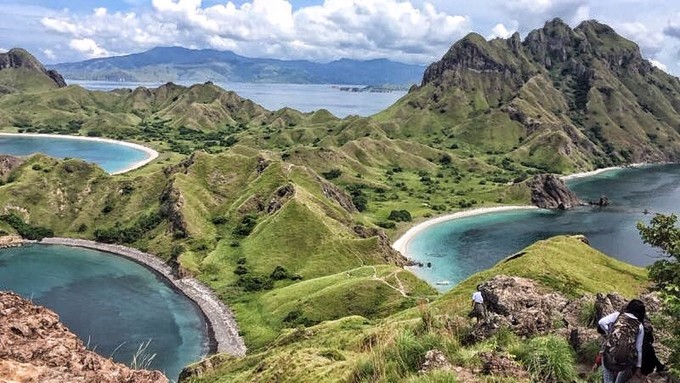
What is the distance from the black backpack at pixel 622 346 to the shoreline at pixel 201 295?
288 feet

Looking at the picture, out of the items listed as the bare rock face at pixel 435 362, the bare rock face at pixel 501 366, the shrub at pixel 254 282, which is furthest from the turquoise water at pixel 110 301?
the bare rock face at pixel 501 366

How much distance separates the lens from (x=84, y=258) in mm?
161625

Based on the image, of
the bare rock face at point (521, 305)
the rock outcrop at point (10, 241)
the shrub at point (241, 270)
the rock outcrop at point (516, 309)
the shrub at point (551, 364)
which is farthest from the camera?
the rock outcrop at point (10, 241)

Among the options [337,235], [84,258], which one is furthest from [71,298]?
[337,235]

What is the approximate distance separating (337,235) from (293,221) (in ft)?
42.9

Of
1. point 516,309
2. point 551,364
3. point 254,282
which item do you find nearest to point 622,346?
point 551,364

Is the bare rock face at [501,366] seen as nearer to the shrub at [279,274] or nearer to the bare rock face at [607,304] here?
the bare rock face at [607,304]

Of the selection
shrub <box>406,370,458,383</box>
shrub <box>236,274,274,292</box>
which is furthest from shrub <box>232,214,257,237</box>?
shrub <box>406,370,458,383</box>

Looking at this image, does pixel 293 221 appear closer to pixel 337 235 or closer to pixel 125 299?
pixel 337 235

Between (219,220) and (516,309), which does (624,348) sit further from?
(219,220)

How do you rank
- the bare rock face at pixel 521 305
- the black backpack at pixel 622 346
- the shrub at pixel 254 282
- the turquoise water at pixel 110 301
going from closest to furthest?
1. the black backpack at pixel 622 346
2. the bare rock face at pixel 521 305
3. the turquoise water at pixel 110 301
4. the shrub at pixel 254 282

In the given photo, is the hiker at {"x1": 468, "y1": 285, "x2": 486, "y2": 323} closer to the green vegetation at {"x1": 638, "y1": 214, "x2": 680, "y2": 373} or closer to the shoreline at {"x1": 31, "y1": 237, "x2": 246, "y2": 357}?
the green vegetation at {"x1": 638, "y1": 214, "x2": 680, "y2": 373}

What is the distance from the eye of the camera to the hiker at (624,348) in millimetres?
17641

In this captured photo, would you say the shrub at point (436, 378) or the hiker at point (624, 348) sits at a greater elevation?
the hiker at point (624, 348)
